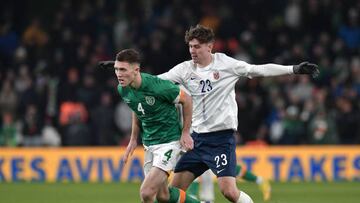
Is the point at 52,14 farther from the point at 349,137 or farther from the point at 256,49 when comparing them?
the point at 349,137

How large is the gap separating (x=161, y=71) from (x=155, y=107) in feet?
36.1

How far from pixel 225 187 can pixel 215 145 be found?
0.47 metres

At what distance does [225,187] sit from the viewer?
9664mm

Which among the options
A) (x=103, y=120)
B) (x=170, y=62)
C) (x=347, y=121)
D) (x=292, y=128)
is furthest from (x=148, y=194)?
(x=170, y=62)

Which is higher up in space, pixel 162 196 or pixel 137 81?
pixel 137 81

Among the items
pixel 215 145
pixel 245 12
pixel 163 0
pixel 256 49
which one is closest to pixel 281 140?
pixel 256 49

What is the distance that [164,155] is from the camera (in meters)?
9.45

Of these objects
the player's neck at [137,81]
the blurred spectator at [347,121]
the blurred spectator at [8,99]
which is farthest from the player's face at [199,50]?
the blurred spectator at [8,99]

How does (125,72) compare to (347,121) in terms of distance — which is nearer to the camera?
(125,72)

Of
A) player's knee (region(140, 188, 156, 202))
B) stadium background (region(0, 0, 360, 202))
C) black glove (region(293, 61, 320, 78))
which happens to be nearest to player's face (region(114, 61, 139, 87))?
player's knee (region(140, 188, 156, 202))

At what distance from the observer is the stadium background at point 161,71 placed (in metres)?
18.7

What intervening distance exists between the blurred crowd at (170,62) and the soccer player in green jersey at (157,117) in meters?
9.39

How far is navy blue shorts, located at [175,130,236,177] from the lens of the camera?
9.78m

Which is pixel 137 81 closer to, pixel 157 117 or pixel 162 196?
pixel 157 117
